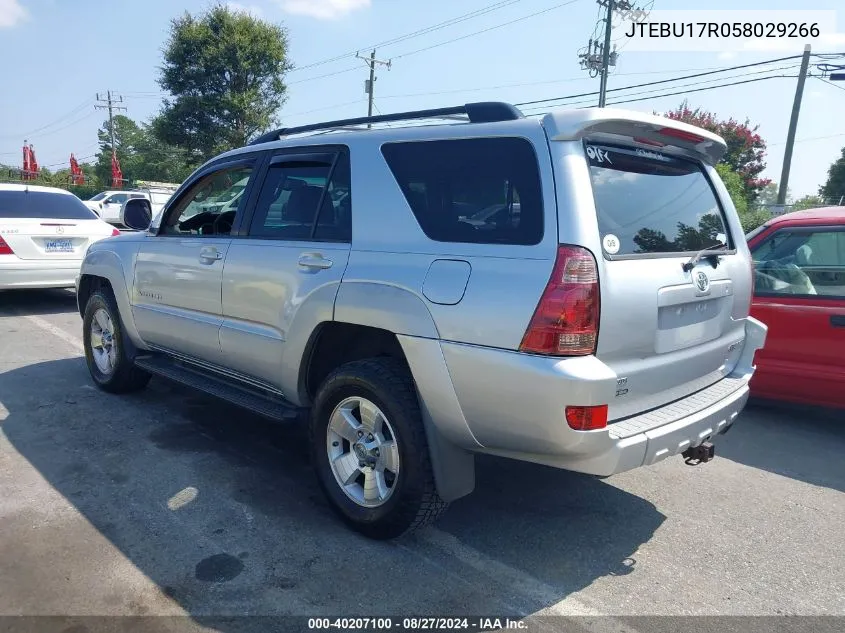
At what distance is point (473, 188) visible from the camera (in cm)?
296

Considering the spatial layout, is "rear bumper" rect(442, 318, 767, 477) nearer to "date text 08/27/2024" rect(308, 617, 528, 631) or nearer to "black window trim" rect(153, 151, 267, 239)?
"date text 08/27/2024" rect(308, 617, 528, 631)

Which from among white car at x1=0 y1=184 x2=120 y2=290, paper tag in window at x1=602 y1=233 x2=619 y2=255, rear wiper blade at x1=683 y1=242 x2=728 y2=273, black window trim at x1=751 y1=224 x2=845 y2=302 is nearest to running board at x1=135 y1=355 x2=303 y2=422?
paper tag in window at x1=602 y1=233 x2=619 y2=255

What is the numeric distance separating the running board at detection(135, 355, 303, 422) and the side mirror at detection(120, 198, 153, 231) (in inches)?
45.3

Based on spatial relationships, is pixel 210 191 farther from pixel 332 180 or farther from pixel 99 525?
pixel 99 525

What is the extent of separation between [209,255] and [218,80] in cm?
2749

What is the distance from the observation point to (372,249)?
320cm

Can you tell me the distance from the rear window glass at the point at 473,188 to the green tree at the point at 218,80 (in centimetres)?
2729

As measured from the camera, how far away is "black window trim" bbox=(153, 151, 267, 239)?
410 centimetres

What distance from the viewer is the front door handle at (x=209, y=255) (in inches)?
162

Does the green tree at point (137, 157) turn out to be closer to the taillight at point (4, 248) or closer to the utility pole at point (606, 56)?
the utility pole at point (606, 56)

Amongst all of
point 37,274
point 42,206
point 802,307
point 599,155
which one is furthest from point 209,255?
point 42,206

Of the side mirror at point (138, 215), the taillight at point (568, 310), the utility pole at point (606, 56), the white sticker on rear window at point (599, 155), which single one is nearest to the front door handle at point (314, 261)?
the taillight at point (568, 310)

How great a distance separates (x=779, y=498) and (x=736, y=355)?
99 centimetres

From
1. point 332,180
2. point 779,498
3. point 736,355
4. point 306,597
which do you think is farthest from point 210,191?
point 779,498
